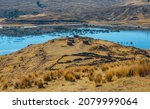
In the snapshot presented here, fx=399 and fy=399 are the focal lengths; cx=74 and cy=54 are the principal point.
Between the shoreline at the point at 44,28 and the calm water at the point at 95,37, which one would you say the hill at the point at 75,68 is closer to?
the calm water at the point at 95,37

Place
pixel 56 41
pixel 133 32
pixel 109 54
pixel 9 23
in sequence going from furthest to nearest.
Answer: pixel 9 23, pixel 133 32, pixel 56 41, pixel 109 54

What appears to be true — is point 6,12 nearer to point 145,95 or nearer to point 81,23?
point 81,23

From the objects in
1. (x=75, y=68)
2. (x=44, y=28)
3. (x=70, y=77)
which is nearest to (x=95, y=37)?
(x=44, y=28)

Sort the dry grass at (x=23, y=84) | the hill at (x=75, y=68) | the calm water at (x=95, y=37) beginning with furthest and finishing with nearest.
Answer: the calm water at (x=95, y=37) < the dry grass at (x=23, y=84) < the hill at (x=75, y=68)

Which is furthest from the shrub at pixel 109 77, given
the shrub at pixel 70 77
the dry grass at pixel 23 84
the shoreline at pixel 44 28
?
the shoreline at pixel 44 28

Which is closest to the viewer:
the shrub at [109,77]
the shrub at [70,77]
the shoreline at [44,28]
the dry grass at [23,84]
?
the shrub at [109,77]

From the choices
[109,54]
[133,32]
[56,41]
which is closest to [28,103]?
[109,54]

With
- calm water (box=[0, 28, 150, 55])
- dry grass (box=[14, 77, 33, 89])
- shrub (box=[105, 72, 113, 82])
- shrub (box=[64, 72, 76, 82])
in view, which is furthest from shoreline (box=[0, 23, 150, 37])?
shrub (box=[105, 72, 113, 82])

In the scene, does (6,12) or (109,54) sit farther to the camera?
(6,12)
